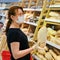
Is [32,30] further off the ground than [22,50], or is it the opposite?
[22,50]

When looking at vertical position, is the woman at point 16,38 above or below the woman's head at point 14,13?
below

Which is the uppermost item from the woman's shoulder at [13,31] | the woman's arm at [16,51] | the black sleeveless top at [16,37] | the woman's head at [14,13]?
the woman's head at [14,13]

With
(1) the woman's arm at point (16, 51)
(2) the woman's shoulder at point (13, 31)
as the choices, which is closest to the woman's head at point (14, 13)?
(2) the woman's shoulder at point (13, 31)

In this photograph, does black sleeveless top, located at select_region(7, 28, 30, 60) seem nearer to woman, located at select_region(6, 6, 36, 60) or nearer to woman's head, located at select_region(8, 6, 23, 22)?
woman, located at select_region(6, 6, 36, 60)

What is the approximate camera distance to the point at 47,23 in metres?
3.60

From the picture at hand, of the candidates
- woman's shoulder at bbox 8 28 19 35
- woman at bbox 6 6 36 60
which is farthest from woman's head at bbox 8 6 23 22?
woman's shoulder at bbox 8 28 19 35

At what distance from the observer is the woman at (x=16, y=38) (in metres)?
2.31

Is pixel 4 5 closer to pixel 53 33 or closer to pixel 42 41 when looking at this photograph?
pixel 53 33

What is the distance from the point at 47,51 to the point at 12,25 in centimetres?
125

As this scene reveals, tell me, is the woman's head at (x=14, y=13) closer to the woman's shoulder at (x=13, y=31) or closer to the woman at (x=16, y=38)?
the woman at (x=16, y=38)

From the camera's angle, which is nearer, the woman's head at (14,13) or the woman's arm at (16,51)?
the woman's arm at (16,51)

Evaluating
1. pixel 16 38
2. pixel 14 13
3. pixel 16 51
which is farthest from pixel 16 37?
pixel 14 13

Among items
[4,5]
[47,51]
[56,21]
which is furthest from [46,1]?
[4,5]

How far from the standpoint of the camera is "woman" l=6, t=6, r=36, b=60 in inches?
91.0
